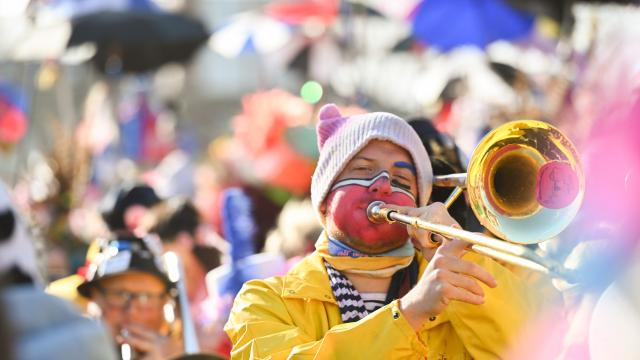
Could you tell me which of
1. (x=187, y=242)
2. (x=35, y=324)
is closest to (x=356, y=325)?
(x=35, y=324)

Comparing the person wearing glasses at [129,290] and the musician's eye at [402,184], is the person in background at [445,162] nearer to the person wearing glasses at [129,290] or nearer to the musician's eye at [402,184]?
the musician's eye at [402,184]

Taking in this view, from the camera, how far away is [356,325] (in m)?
3.50

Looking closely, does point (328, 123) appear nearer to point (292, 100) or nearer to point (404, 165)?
point (404, 165)

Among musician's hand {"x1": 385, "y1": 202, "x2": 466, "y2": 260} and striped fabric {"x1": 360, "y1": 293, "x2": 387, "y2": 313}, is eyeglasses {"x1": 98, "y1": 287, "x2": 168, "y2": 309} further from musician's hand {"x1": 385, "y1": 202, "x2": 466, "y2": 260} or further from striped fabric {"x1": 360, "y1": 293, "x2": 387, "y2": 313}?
musician's hand {"x1": 385, "y1": 202, "x2": 466, "y2": 260}

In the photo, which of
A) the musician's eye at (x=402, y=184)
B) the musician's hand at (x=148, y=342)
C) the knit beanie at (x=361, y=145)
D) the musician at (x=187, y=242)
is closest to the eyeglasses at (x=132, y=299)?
the musician's hand at (x=148, y=342)

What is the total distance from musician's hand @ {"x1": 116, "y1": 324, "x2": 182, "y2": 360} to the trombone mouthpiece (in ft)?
4.43

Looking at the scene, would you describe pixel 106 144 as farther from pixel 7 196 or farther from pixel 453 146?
pixel 7 196

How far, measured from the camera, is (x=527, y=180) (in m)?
3.77

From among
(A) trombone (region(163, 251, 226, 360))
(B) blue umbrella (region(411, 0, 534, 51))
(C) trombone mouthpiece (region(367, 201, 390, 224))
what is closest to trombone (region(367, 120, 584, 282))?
(C) trombone mouthpiece (region(367, 201, 390, 224))

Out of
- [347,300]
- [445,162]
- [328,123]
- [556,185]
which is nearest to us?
[556,185]

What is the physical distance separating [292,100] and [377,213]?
24.5 feet

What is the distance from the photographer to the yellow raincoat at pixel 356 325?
11.4ft

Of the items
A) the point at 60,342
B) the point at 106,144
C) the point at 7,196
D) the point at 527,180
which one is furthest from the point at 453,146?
the point at 106,144

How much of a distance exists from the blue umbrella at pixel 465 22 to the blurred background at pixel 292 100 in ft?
0.06
